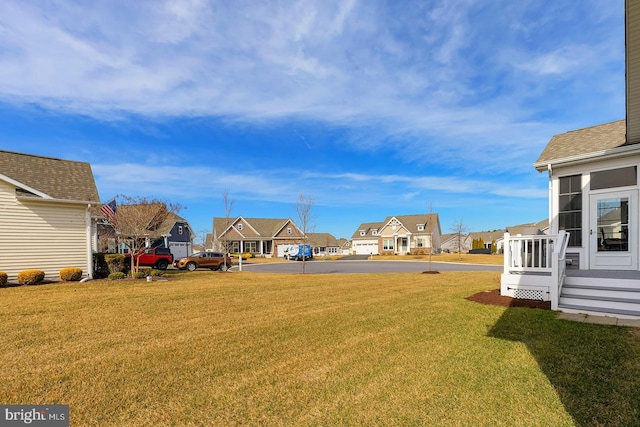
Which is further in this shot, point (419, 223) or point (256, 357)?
point (419, 223)

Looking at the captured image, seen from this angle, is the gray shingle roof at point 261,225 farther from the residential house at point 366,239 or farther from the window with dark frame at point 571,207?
the window with dark frame at point 571,207

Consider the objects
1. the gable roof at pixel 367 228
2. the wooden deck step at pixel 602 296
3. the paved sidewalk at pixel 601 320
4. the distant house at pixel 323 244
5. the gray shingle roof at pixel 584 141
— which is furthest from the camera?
the gable roof at pixel 367 228

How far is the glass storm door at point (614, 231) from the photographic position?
28.3ft

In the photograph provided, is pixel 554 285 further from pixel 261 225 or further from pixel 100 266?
pixel 261 225

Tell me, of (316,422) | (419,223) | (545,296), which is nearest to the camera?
(316,422)

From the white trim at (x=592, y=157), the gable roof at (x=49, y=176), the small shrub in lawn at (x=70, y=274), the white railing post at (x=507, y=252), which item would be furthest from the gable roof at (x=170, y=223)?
the white trim at (x=592, y=157)

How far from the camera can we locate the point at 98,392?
366 centimetres

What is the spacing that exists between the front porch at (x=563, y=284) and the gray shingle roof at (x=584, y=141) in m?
3.26

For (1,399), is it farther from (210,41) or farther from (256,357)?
(210,41)

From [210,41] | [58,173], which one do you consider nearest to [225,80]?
[210,41]

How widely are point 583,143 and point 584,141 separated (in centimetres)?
25

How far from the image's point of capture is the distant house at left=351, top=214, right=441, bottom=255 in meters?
51.6

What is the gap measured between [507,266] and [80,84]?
1563 cm

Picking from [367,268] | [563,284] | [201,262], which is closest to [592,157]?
[563,284]
